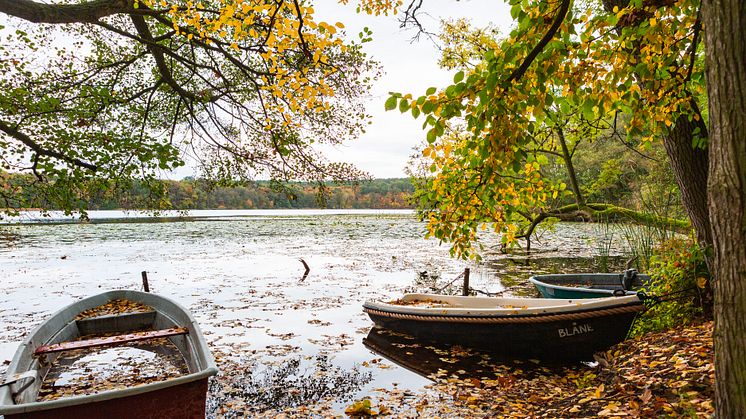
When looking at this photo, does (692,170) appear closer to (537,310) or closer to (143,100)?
(537,310)

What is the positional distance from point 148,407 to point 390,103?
3.70 meters

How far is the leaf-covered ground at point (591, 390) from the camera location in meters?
3.77

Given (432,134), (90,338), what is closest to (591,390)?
(432,134)

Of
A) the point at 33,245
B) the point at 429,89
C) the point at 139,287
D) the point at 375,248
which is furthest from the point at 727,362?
the point at 33,245

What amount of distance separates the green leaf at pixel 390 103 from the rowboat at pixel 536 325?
5.39 m

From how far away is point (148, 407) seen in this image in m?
4.13

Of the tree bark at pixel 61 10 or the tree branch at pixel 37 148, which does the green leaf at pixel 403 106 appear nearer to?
the tree bark at pixel 61 10

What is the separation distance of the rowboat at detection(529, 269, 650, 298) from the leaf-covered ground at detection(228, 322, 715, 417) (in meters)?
2.45

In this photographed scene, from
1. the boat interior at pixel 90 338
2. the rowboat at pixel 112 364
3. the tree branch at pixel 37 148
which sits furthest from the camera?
the tree branch at pixel 37 148

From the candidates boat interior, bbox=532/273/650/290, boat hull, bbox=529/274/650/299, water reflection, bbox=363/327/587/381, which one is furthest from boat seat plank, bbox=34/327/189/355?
boat interior, bbox=532/273/650/290

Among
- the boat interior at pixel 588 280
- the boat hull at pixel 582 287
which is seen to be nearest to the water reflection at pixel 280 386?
the boat hull at pixel 582 287

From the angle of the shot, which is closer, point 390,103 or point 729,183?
point 729,183

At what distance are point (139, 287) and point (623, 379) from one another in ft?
55.2

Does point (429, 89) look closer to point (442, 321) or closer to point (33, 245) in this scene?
point (442, 321)
